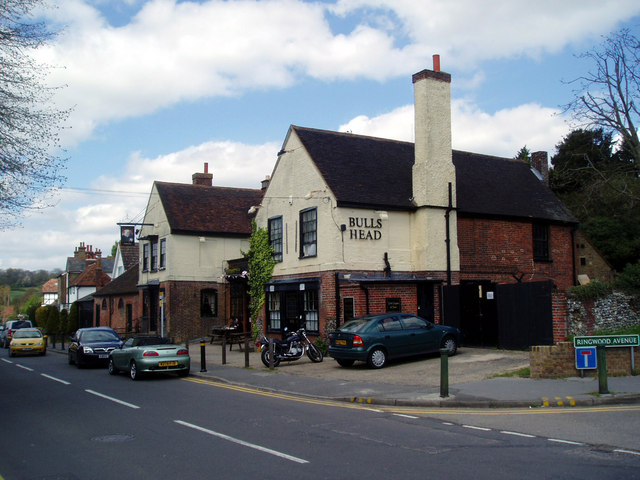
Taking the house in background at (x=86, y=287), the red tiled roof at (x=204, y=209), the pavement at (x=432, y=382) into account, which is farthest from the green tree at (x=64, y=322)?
the pavement at (x=432, y=382)

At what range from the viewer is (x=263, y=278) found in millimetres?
26984

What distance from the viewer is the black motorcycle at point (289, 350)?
1967 cm

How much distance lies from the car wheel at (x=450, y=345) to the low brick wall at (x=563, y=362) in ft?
16.3

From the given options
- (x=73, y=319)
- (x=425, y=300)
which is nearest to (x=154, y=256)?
(x=425, y=300)

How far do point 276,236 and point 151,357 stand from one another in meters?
9.81

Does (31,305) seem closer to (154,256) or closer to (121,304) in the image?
(121,304)

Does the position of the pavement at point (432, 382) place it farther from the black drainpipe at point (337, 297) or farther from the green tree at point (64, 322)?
the green tree at point (64, 322)

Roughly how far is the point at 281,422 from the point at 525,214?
18621mm

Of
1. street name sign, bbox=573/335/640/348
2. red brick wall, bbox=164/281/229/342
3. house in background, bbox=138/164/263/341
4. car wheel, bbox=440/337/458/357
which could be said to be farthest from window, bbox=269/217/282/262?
street name sign, bbox=573/335/640/348

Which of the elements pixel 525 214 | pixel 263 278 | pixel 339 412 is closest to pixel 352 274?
pixel 263 278

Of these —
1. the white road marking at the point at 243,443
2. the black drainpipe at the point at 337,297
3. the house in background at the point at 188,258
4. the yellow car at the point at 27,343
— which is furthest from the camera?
the house in background at the point at 188,258

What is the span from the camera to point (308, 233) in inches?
952

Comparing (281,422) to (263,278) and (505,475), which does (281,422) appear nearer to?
(505,475)

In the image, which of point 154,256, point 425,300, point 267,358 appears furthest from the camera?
point 154,256
